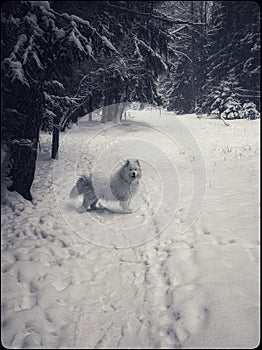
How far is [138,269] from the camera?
436 centimetres

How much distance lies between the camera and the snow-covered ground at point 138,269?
302cm

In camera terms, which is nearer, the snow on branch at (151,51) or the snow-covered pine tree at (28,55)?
the snow-covered pine tree at (28,55)

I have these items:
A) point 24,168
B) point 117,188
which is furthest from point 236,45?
point 117,188

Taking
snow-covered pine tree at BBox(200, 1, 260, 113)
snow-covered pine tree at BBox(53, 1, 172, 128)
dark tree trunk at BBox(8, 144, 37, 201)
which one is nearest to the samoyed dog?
dark tree trunk at BBox(8, 144, 37, 201)

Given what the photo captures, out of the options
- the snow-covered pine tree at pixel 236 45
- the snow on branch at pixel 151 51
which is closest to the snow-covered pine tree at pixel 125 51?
the snow on branch at pixel 151 51

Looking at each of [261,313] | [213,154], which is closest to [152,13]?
[261,313]

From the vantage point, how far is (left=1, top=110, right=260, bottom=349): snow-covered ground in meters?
3.02

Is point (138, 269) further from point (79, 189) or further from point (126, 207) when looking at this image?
point (79, 189)

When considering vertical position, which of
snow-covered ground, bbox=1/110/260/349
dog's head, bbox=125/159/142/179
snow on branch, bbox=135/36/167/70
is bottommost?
snow-covered ground, bbox=1/110/260/349

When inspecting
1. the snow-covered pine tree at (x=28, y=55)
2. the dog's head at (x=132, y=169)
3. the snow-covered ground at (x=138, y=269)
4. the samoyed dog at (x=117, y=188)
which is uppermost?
the snow-covered pine tree at (x=28, y=55)

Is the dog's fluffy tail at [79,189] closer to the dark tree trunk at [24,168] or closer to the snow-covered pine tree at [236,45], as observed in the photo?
the dark tree trunk at [24,168]

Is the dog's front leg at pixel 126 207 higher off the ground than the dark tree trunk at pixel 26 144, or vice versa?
the dark tree trunk at pixel 26 144

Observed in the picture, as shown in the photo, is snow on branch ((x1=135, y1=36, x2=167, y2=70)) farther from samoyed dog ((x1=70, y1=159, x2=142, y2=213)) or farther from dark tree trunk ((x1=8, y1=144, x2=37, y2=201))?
dark tree trunk ((x1=8, y1=144, x2=37, y2=201))

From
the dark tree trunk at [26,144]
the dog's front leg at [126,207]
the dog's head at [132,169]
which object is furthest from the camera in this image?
the dog's head at [132,169]
